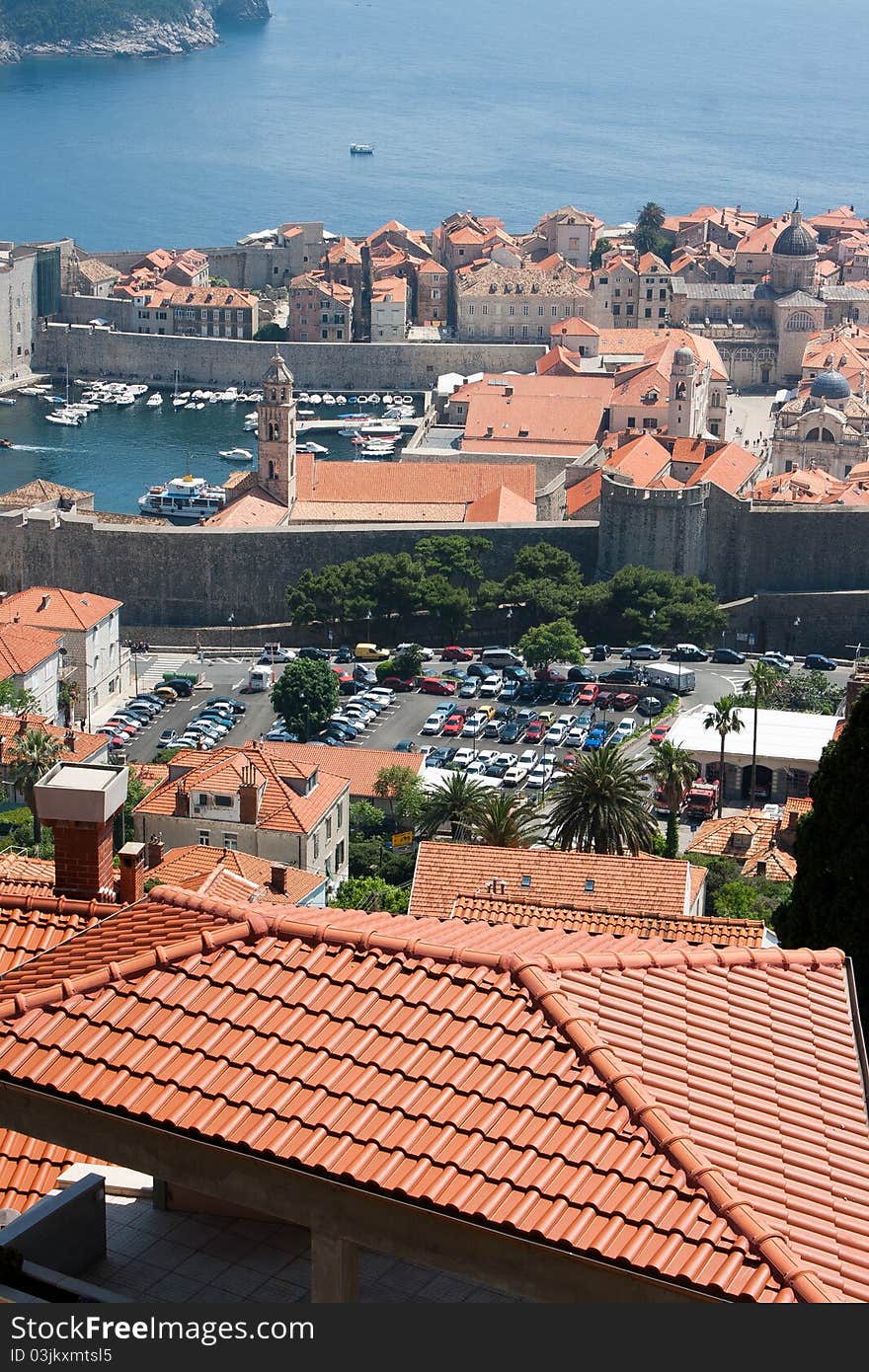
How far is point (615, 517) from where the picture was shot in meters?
43.7

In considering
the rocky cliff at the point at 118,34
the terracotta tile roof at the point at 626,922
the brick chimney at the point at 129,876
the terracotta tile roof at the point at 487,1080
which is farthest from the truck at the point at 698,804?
the rocky cliff at the point at 118,34

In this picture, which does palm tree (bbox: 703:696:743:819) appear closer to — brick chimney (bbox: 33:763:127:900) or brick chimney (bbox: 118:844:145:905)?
brick chimney (bbox: 118:844:145:905)

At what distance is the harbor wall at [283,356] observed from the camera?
66438 millimetres

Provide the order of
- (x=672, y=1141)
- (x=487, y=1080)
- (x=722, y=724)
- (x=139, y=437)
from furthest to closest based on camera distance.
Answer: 1. (x=139, y=437)
2. (x=722, y=724)
3. (x=487, y=1080)
4. (x=672, y=1141)

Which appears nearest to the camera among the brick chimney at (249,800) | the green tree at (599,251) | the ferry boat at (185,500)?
the brick chimney at (249,800)

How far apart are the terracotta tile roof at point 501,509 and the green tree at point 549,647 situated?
622 cm

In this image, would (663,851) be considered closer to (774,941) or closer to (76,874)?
(774,941)

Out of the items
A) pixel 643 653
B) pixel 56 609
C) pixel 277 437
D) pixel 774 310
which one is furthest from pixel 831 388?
pixel 56 609

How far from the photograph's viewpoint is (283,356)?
220ft

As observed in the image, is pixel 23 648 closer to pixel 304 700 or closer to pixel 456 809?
pixel 304 700

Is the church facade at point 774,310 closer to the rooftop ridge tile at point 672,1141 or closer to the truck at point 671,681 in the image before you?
the truck at point 671,681

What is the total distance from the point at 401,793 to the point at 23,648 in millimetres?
8333

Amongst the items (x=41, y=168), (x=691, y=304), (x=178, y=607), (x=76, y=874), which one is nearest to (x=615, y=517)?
(x=178, y=607)

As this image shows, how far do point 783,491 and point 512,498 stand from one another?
526 centimetres
